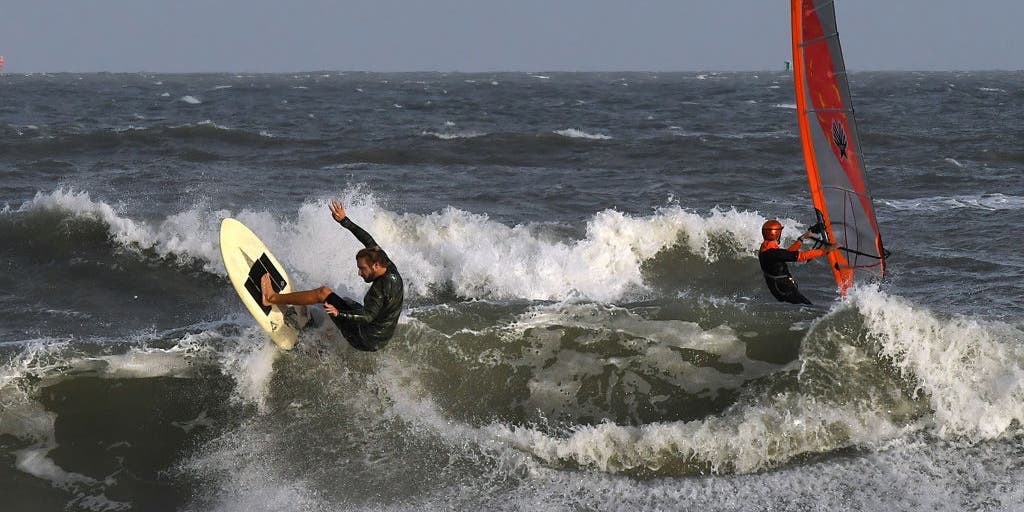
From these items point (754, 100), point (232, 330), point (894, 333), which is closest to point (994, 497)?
point (894, 333)

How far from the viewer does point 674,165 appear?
2034cm

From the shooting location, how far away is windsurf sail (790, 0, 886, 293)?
7578 mm

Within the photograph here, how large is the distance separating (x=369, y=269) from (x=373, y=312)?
0.35m

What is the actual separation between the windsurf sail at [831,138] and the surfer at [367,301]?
3.78 metres

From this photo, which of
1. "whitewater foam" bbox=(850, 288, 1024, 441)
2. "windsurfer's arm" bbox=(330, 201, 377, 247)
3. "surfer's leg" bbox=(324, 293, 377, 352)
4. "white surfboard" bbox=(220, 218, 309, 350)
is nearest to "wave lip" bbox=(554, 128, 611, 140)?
"whitewater foam" bbox=(850, 288, 1024, 441)

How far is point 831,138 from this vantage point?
794 centimetres

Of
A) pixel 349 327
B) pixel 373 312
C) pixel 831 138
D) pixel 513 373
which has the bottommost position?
pixel 513 373

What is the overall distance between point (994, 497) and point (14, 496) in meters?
6.07

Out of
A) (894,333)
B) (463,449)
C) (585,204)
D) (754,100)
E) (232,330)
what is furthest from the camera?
(754,100)

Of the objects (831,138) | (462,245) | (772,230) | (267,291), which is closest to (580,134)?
(462,245)

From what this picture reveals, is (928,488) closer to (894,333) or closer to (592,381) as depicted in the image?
(894,333)

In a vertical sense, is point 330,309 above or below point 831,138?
below

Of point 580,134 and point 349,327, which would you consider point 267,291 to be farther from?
point 580,134

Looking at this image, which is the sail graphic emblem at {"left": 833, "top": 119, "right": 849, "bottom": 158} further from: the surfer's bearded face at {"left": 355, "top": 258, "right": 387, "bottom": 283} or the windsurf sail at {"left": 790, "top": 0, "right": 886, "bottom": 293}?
the surfer's bearded face at {"left": 355, "top": 258, "right": 387, "bottom": 283}
